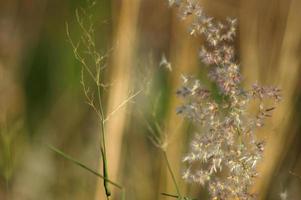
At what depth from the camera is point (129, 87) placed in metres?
1.30

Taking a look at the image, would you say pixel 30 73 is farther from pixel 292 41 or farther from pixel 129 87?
pixel 292 41

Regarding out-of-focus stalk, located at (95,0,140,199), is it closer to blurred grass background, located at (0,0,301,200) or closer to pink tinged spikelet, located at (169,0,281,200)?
blurred grass background, located at (0,0,301,200)

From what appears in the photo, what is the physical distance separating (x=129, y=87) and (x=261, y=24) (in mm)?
332

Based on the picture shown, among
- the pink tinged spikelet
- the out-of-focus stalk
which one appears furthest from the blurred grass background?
the pink tinged spikelet

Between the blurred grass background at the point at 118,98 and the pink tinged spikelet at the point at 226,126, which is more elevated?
the blurred grass background at the point at 118,98

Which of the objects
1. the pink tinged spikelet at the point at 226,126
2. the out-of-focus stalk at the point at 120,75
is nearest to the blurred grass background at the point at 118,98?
the out-of-focus stalk at the point at 120,75

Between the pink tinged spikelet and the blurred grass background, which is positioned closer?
the pink tinged spikelet

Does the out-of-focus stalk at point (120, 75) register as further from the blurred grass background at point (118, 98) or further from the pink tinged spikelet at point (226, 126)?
the pink tinged spikelet at point (226, 126)

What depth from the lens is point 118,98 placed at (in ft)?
4.21

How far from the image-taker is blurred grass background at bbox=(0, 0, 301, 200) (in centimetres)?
129

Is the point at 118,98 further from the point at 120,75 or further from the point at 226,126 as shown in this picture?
the point at 226,126

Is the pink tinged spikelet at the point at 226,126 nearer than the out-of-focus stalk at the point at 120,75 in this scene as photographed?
Yes

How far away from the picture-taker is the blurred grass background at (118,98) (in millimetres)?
1291

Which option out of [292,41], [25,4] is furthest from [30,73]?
[292,41]
